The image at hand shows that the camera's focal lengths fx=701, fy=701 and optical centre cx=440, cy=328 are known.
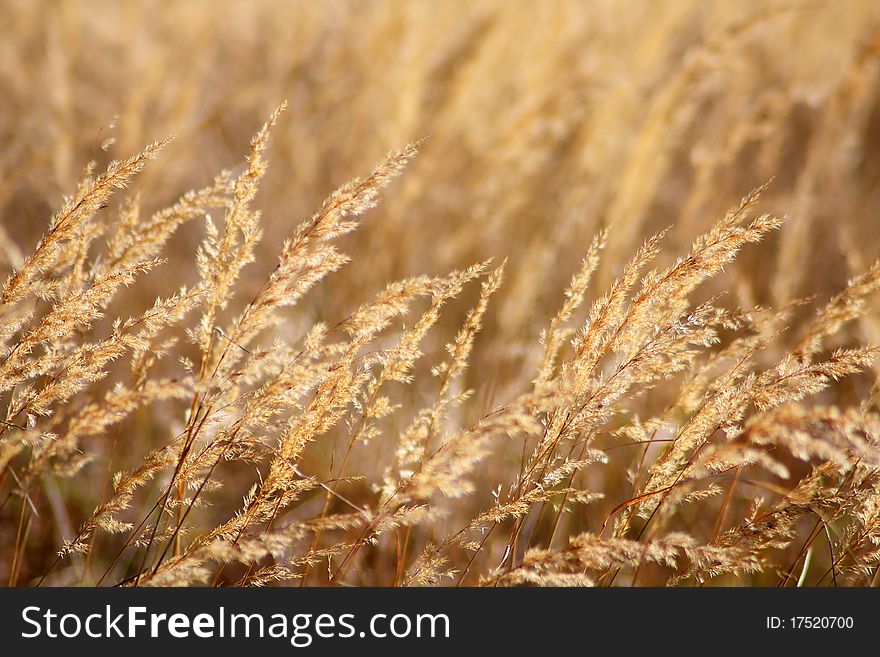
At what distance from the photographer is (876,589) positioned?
1.35 meters

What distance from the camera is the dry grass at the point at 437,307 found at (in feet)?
3.83

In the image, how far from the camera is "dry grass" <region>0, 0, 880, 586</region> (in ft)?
3.83

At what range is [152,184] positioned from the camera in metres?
2.63

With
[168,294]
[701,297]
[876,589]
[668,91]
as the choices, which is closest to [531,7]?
[668,91]

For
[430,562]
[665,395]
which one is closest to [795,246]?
[665,395]

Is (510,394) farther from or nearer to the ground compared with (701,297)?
nearer to the ground

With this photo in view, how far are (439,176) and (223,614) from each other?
7.26 feet

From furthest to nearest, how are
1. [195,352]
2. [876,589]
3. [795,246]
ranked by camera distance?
[195,352]
[795,246]
[876,589]

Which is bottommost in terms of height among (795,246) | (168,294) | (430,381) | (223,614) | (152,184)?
(223,614)

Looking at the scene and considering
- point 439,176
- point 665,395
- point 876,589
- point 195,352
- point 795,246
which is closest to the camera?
point 876,589

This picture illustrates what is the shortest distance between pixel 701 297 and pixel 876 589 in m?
1.89

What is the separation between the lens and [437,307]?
119 centimetres

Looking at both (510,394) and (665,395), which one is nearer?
(510,394)

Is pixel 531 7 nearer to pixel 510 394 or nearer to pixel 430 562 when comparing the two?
pixel 510 394
